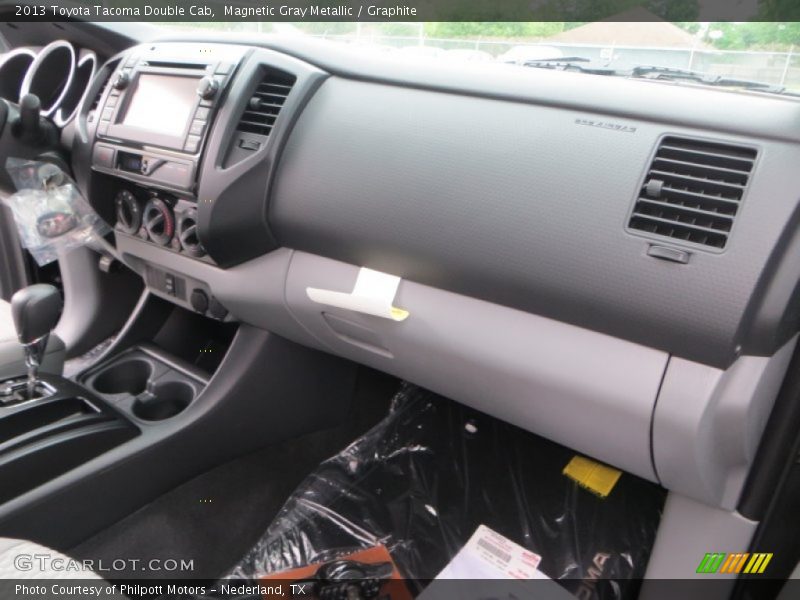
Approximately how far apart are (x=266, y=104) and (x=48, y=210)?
2.32 ft

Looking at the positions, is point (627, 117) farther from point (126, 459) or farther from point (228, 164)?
point (126, 459)

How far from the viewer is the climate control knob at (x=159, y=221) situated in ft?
4.50

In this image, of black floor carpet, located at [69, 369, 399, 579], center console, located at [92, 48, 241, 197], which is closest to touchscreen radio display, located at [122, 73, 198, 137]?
center console, located at [92, 48, 241, 197]

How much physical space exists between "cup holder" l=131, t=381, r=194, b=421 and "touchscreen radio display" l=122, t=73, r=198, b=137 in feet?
2.05

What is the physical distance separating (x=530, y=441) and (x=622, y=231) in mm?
761

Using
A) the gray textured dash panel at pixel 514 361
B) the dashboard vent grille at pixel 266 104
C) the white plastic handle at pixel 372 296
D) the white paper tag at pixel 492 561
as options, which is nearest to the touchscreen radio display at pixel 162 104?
the dashboard vent grille at pixel 266 104

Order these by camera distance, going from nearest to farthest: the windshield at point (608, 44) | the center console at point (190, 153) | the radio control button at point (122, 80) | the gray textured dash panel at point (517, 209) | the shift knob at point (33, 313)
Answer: the gray textured dash panel at point (517, 209)
the windshield at point (608, 44)
the center console at point (190, 153)
the shift knob at point (33, 313)
the radio control button at point (122, 80)

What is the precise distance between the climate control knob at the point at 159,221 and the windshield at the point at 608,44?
0.44 metres

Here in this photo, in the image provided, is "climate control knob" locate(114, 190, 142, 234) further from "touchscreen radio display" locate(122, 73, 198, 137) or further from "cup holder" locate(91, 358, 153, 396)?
"cup holder" locate(91, 358, 153, 396)

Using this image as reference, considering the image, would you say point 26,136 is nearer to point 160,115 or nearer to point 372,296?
point 160,115

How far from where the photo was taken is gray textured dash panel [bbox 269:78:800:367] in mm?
776

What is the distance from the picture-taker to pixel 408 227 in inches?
40.5

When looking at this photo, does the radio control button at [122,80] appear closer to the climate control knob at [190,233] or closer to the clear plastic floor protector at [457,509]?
the climate control knob at [190,233]

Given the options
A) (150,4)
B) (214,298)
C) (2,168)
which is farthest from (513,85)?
(2,168)
